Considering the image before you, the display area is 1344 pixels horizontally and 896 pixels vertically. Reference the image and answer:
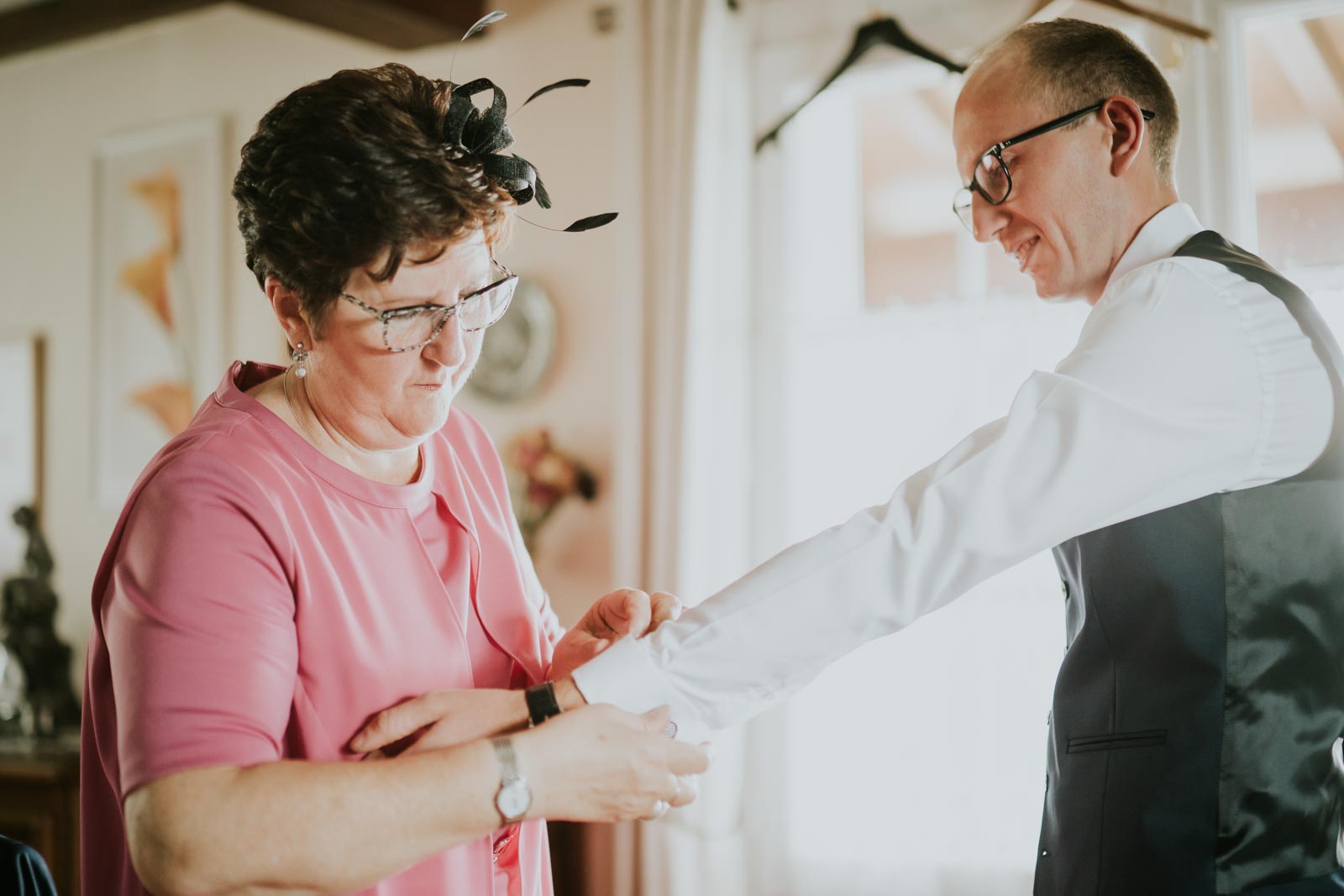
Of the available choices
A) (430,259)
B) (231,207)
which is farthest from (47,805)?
(430,259)

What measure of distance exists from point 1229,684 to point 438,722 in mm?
901

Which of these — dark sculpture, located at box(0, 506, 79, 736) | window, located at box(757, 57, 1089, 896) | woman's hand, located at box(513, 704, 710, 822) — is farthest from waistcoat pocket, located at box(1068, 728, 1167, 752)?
dark sculpture, located at box(0, 506, 79, 736)

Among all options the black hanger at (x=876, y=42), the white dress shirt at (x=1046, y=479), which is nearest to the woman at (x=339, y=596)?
the white dress shirt at (x=1046, y=479)

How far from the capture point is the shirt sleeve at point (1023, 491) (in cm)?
113

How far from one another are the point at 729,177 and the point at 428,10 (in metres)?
1.07

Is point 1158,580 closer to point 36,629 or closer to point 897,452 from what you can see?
point 897,452

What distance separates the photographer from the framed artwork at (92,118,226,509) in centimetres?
372

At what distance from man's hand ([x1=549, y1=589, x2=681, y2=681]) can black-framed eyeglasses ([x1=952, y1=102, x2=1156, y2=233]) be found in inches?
29.4

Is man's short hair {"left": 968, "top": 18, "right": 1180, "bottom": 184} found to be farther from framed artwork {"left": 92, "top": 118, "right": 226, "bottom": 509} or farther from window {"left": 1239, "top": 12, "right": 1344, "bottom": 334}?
framed artwork {"left": 92, "top": 118, "right": 226, "bottom": 509}

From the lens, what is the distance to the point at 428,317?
3.87 feet

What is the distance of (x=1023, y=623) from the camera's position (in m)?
2.45

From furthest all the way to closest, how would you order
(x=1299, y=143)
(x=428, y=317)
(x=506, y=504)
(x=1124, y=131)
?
(x=1299, y=143) → (x=506, y=504) → (x=1124, y=131) → (x=428, y=317)

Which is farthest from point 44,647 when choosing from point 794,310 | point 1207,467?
point 1207,467

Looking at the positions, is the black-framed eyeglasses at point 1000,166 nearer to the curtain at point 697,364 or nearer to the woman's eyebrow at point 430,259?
the woman's eyebrow at point 430,259
